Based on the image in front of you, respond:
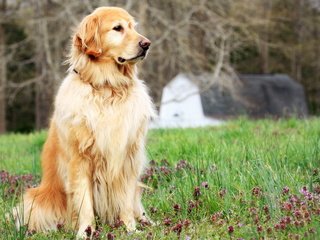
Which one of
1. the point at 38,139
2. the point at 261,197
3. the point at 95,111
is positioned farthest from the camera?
the point at 38,139

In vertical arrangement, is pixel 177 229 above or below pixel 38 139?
above

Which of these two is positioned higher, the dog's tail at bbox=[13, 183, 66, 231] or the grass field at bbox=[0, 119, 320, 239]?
the grass field at bbox=[0, 119, 320, 239]

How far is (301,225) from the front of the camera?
11.4ft

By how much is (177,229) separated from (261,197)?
69 centimetres

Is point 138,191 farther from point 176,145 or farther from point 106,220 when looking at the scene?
point 176,145

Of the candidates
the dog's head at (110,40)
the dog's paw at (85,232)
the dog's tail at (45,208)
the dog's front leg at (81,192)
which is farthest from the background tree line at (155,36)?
the dog's paw at (85,232)

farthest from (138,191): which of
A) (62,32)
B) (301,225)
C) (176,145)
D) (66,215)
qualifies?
(62,32)

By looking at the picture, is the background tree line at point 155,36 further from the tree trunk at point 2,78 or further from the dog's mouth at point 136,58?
the dog's mouth at point 136,58

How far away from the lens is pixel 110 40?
4801 mm

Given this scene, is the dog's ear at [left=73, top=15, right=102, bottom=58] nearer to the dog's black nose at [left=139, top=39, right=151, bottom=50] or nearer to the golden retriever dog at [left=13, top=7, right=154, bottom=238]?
the golden retriever dog at [left=13, top=7, right=154, bottom=238]

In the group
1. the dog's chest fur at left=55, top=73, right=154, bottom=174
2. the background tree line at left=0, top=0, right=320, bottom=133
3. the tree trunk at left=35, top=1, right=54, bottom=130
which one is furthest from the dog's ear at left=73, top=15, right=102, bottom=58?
the tree trunk at left=35, top=1, right=54, bottom=130

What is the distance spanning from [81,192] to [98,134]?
19.0 inches

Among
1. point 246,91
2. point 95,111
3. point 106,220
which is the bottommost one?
point 246,91

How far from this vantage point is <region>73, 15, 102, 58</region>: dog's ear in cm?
475
